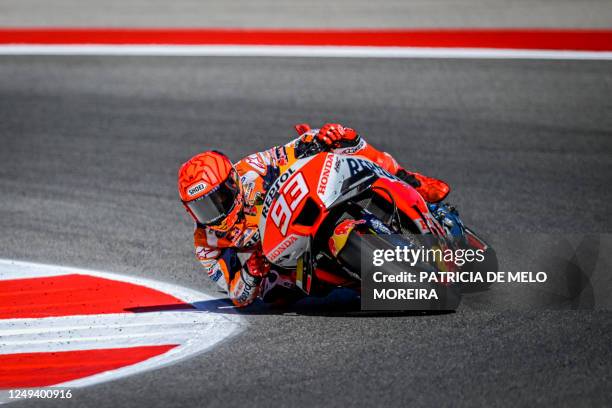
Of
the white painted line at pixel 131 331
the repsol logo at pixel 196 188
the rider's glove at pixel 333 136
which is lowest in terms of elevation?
the white painted line at pixel 131 331

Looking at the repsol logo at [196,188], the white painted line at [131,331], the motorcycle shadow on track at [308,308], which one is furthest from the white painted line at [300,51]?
the repsol logo at [196,188]

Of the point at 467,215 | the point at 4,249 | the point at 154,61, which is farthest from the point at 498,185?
the point at 154,61

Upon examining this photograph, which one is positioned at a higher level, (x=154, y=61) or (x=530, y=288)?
(x=154, y=61)

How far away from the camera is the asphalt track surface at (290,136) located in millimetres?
5512

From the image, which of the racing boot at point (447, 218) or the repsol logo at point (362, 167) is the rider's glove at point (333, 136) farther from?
the racing boot at point (447, 218)

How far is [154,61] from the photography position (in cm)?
1608

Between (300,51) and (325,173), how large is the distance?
10.1m

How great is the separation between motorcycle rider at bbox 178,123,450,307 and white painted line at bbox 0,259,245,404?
336 mm

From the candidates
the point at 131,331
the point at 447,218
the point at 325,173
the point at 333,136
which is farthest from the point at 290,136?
the point at 325,173

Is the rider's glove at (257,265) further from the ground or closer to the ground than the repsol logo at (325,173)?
closer to the ground

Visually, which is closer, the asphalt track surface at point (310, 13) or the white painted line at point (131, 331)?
the white painted line at point (131, 331)

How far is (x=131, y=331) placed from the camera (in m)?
6.88

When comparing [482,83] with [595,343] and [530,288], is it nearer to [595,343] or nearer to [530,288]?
[530,288]

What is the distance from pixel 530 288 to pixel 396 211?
1.37m
